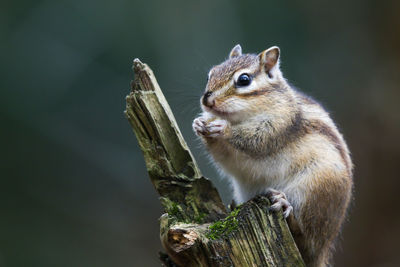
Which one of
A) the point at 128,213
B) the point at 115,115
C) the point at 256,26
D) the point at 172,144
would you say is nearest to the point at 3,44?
the point at 115,115

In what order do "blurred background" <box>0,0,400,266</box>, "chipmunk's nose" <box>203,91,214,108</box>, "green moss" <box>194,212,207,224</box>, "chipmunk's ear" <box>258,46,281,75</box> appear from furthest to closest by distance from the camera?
"blurred background" <box>0,0,400,266</box> → "chipmunk's ear" <box>258,46,281,75</box> → "chipmunk's nose" <box>203,91,214,108</box> → "green moss" <box>194,212,207,224</box>

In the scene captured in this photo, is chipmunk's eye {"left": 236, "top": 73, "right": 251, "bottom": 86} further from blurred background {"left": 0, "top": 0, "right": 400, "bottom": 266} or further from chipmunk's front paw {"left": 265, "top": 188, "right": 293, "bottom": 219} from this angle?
blurred background {"left": 0, "top": 0, "right": 400, "bottom": 266}

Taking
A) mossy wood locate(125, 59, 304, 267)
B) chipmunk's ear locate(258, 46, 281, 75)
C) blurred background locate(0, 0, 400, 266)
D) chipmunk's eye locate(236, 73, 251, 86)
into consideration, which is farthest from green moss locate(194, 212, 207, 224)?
blurred background locate(0, 0, 400, 266)

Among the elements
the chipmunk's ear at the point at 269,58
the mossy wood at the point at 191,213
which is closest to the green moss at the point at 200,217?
the mossy wood at the point at 191,213

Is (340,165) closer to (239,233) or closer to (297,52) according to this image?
(239,233)

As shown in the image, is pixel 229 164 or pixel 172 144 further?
pixel 229 164

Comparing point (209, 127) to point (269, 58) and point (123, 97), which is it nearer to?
point (269, 58)
